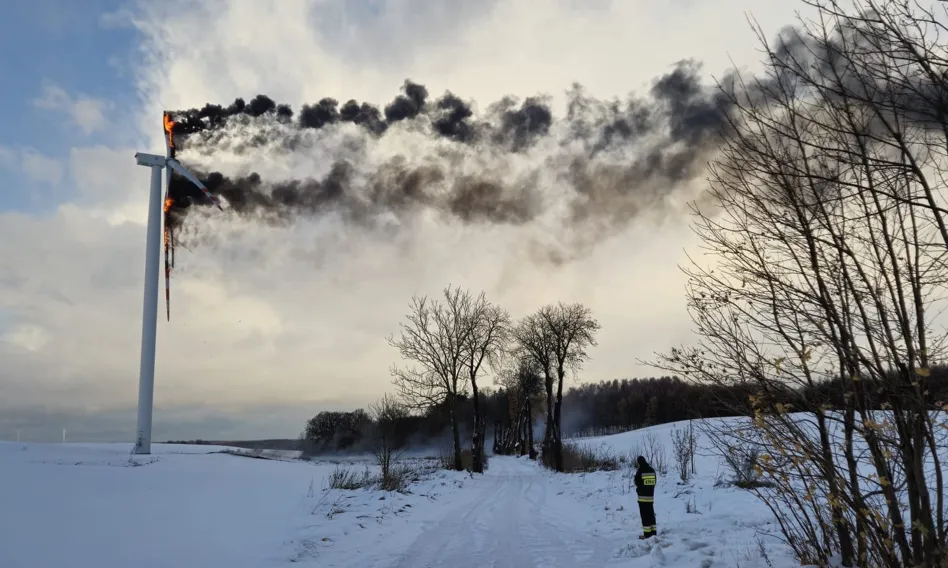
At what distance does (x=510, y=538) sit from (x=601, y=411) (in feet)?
417

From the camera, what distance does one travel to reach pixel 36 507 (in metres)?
9.47

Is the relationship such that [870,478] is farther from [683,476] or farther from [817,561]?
[683,476]

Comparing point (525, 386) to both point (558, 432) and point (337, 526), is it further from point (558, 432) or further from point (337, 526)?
point (337, 526)

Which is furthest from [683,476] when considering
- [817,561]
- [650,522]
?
[817,561]

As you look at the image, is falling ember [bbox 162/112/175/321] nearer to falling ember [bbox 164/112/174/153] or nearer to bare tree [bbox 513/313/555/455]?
falling ember [bbox 164/112/174/153]

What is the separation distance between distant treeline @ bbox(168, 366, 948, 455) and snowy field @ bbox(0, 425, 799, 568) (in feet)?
5.45

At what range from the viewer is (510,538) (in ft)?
35.1

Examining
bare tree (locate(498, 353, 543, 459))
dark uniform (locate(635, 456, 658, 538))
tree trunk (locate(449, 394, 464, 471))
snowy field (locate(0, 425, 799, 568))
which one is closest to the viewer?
snowy field (locate(0, 425, 799, 568))

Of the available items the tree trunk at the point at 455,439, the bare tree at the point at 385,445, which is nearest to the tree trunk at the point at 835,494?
the bare tree at the point at 385,445

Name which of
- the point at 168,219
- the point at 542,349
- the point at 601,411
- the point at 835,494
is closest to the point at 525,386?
the point at 542,349

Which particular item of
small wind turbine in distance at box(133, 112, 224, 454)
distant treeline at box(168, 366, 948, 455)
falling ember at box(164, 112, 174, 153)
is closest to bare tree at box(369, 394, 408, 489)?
distant treeline at box(168, 366, 948, 455)

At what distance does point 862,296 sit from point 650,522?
6.72 metres

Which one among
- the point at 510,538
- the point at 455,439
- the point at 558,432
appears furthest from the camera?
the point at 558,432

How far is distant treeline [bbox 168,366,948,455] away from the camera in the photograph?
18.0 feet
